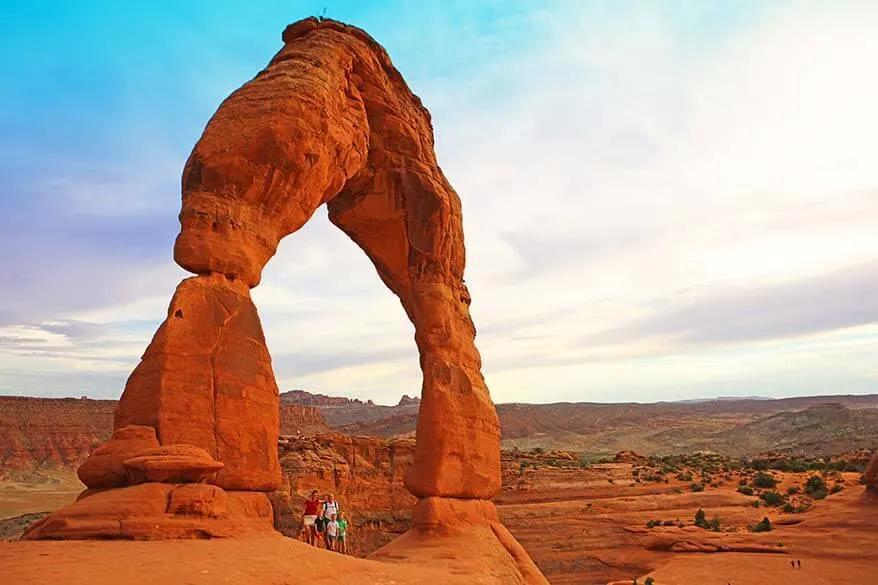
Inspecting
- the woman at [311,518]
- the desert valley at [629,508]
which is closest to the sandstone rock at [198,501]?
the woman at [311,518]

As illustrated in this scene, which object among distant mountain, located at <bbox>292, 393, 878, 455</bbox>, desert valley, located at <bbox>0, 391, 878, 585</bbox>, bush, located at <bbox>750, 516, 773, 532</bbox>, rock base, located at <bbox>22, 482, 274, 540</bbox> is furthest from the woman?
distant mountain, located at <bbox>292, 393, 878, 455</bbox>

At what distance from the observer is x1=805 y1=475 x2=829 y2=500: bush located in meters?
29.0

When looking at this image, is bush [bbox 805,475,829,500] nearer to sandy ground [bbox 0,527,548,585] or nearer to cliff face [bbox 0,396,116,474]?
sandy ground [bbox 0,527,548,585]

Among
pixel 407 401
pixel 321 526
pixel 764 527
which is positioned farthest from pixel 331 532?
pixel 407 401

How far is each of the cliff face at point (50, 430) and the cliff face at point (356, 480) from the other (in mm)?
40983

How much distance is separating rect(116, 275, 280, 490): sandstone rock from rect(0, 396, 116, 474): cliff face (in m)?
58.1

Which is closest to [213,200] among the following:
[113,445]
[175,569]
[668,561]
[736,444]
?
[113,445]

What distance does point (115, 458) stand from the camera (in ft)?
29.8

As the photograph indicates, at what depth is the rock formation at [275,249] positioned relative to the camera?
9906 mm

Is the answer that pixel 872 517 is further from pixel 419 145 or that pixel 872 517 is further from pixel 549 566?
pixel 419 145

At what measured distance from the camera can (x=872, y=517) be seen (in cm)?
2019

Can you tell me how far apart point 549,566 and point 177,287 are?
1801 cm

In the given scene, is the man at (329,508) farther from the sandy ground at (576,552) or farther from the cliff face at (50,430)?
the cliff face at (50,430)

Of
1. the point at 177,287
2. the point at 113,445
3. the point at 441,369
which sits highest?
the point at 177,287
